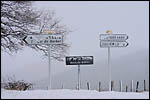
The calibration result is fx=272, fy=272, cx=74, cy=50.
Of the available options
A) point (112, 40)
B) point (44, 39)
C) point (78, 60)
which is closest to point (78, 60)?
point (78, 60)

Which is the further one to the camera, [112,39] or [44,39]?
[112,39]

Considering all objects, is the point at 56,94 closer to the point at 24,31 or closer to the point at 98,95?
the point at 98,95

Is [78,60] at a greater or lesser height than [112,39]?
lesser

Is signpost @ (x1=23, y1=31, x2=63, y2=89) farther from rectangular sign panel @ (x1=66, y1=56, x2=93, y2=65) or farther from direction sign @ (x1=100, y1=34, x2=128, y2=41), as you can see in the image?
direction sign @ (x1=100, y1=34, x2=128, y2=41)

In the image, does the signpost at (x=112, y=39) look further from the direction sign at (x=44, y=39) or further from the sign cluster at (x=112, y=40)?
the direction sign at (x=44, y=39)

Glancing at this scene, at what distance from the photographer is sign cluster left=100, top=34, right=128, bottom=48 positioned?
11633 millimetres

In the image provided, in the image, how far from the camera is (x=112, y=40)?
11.7 m

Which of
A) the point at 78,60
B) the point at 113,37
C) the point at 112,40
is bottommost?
the point at 78,60

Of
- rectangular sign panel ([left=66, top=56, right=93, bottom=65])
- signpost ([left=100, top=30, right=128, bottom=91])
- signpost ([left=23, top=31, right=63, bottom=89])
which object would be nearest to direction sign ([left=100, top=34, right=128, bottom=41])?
signpost ([left=100, top=30, right=128, bottom=91])

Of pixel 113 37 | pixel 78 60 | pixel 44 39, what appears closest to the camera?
pixel 44 39

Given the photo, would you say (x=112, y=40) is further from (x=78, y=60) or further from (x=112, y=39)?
(x=78, y=60)

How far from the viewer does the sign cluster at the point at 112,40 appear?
11633 millimetres

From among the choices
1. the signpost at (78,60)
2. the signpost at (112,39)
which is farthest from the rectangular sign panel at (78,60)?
the signpost at (112,39)

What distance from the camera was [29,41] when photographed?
434 inches
